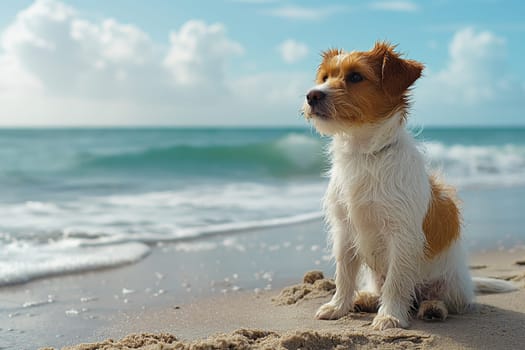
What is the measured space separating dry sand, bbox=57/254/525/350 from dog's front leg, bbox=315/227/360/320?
0.27 feet

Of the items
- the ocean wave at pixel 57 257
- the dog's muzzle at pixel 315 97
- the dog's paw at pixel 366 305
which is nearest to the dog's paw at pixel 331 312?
the dog's paw at pixel 366 305

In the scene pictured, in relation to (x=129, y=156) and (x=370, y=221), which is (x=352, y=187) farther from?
(x=129, y=156)

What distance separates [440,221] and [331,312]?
0.97m

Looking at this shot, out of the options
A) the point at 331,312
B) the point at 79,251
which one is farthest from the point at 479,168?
the point at 331,312

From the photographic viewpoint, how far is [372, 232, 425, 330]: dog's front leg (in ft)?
13.0

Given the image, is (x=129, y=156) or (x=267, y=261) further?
(x=129, y=156)

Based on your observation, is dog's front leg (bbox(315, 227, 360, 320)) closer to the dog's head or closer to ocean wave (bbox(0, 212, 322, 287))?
the dog's head

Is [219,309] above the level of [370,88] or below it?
below

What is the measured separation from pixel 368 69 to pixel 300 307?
6.14ft

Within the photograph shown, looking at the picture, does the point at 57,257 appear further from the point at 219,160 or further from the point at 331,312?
the point at 219,160

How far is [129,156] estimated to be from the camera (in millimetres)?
22906

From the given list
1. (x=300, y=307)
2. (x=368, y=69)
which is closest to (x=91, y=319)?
(x=300, y=307)

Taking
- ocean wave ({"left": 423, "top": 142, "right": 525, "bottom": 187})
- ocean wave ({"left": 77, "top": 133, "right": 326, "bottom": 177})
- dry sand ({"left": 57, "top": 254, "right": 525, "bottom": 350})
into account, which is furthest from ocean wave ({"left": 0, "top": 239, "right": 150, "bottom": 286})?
ocean wave ({"left": 77, "top": 133, "right": 326, "bottom": 177})

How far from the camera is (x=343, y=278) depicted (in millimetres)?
4332
